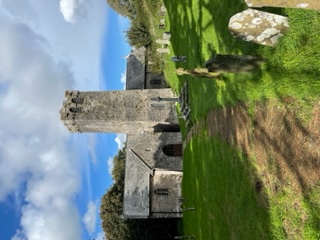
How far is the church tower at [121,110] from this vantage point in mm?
28625

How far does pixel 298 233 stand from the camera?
23.4 feet

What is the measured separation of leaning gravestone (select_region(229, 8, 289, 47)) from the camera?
8031mm

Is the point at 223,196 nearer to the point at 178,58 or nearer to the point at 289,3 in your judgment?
the point at 289,3

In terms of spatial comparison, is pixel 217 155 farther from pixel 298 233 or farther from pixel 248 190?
pixel 298 233

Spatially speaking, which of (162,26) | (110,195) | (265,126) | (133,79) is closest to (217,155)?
(265,126)

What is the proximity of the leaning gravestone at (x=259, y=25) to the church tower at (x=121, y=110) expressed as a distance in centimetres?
1964

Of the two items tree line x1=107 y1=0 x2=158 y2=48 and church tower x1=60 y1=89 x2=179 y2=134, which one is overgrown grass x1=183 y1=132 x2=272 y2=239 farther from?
tree line x1=107 y1=0 x2=158 y2=48

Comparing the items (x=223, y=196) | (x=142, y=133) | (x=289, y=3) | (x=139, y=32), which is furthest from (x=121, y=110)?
(x=289, y=3)

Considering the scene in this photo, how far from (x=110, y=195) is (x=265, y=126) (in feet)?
111

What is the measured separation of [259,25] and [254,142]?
3252 mm

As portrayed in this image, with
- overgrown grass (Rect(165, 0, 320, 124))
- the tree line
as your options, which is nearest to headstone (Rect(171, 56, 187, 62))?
overgrown grass (Rect(165, 0, 320, 124))

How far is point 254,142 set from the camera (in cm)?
962

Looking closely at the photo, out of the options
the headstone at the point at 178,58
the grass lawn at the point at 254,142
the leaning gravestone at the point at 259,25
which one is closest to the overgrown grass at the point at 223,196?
the grass lawn at the point at 254,142

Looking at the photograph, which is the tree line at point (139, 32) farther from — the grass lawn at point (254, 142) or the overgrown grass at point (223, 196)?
the overgrown grass at point (223, 196)
